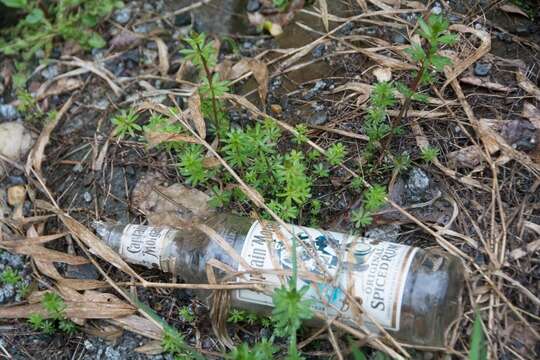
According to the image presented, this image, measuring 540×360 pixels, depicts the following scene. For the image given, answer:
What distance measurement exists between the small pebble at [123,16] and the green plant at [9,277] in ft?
4.85

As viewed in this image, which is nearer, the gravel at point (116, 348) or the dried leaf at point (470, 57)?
the gravel at point (116, 348)

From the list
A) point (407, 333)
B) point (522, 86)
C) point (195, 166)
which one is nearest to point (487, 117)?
point (522, 86)

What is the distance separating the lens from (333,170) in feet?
8.29

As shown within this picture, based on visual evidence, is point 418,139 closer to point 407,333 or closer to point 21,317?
point 407,333

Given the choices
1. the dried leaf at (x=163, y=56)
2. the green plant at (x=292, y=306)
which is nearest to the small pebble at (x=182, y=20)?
the dried leaf at (x=163, y=56)

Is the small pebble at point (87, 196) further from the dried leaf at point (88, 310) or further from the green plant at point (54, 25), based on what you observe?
the green plant at point (54, 25)

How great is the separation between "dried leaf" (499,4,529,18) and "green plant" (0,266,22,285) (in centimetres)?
240

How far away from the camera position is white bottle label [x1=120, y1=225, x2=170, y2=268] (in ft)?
7.61

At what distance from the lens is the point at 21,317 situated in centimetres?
249

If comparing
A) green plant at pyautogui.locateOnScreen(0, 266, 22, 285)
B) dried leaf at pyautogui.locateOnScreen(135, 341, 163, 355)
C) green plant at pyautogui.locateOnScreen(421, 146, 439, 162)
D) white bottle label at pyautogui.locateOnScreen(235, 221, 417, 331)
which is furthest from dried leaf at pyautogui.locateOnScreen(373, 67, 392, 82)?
green plant at pyautogui.locateOnScreen(0, 266, 22, 285)

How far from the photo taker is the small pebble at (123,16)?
3344 millimetres

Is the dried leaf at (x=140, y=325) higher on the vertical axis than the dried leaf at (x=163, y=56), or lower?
lower

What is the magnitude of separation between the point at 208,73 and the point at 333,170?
651 millimetres

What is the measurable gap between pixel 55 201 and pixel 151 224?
51 centimetres
